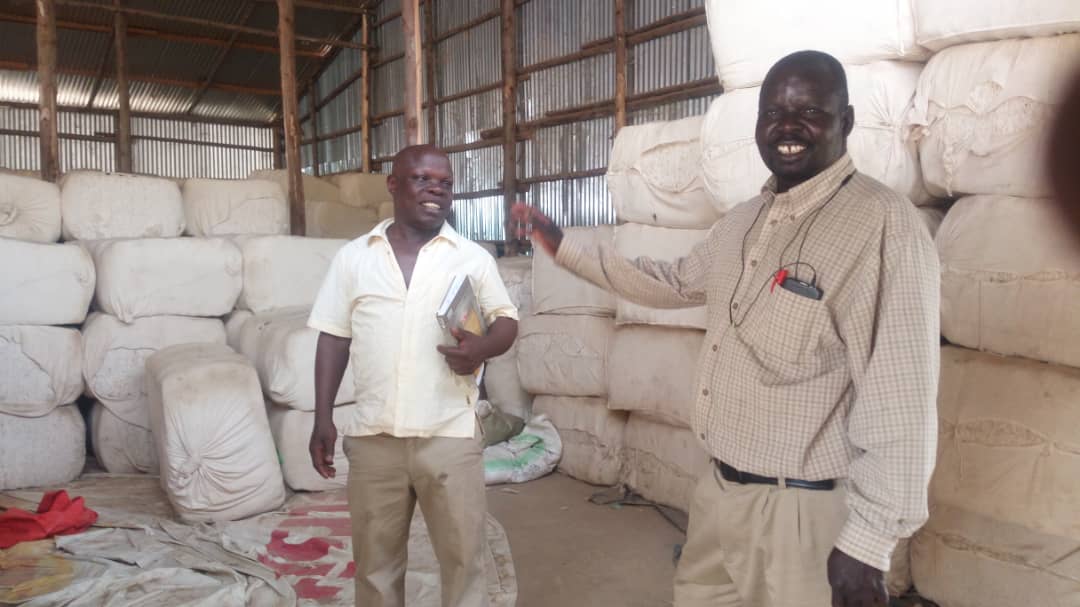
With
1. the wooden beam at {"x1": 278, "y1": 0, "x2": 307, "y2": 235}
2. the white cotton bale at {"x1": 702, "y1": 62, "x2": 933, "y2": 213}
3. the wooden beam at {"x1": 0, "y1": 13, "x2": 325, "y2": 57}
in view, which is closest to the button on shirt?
the white cotton bale at {"x1": 702, "y1": 62, "x2": 933, "y2": 213}

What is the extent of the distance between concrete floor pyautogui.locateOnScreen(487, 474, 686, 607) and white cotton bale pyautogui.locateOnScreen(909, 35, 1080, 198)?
1.63 meters

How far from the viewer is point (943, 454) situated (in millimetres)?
2264

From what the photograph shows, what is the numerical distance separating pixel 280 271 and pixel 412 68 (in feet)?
4.24

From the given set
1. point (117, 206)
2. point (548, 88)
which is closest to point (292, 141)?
point (117, 206)

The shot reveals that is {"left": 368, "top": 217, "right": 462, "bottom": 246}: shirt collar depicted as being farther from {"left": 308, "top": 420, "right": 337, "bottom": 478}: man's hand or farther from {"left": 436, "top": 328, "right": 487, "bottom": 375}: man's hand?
{"left": 308, "top": 420, "right": 337, "bottom": 478}: man's hand

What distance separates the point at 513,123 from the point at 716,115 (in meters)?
5.54

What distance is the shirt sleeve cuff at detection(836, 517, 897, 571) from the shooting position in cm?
118

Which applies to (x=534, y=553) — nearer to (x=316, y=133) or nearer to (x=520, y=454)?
(x=520, y=454)

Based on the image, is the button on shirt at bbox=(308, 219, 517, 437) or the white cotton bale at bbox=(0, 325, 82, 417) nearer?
the button on shirt at bbox=(308, 219, 517, 437)

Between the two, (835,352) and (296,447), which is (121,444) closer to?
(296,447)

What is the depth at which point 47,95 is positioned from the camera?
5.57m

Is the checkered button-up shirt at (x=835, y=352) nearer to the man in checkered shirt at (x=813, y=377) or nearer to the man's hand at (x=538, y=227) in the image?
the man in checkered shirt at (x=813, y=377)

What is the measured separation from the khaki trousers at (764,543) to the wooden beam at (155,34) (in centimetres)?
1097

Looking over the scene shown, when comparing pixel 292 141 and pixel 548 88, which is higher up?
pixel 548 88
